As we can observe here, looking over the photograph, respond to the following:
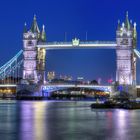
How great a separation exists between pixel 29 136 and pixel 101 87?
7821cm

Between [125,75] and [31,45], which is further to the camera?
[31,45]

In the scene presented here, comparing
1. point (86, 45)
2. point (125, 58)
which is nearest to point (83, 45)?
point (86, 45)

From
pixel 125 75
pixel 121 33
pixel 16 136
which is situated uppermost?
pixel 121 33

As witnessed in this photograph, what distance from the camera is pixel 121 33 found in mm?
104562

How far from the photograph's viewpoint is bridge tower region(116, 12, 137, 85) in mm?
100688

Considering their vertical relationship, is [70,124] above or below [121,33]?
below

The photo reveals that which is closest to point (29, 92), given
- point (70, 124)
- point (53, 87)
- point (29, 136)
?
point (53, 87)

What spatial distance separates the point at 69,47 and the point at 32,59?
816 centimetres

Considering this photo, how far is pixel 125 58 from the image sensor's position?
10162 cm

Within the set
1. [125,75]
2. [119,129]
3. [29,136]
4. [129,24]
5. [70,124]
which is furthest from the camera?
[129,24]

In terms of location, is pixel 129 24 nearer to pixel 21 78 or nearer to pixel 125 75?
pixel 125 75

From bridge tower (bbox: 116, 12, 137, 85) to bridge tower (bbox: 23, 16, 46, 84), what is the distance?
15.3 m

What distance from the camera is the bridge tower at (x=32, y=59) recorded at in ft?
348

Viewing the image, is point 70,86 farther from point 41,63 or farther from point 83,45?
point 41,63
